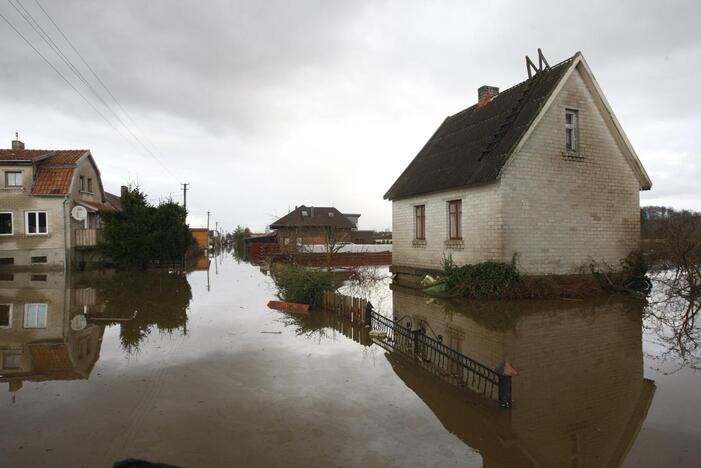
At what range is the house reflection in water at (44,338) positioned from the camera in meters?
7.24

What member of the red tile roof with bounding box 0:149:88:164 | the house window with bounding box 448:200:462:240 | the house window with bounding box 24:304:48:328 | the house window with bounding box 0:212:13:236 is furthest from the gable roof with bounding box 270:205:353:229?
the house window with bounding box 24:304:48:328

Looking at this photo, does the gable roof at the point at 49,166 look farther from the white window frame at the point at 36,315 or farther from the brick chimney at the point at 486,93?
the brick chimney at the point at 486,93

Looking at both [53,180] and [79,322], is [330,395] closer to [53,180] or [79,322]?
[79,322]

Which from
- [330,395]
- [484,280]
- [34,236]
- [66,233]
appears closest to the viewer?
[330,395]

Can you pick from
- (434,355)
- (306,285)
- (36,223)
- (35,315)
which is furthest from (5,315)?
(36,223)

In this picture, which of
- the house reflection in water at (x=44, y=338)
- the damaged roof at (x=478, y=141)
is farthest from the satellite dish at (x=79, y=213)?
the damaged roof at (x=478, y=141)

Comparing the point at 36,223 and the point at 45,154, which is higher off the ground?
the point at 45,154

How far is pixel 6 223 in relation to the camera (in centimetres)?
2670

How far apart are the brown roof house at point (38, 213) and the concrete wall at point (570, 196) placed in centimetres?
2557

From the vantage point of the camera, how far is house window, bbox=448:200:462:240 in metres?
17.2

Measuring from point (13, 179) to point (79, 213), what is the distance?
4204 mm

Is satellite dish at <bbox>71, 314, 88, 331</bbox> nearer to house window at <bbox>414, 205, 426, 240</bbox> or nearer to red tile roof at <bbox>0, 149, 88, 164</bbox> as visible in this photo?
house window at <bbox>414, 205, 426, 240</bbox>

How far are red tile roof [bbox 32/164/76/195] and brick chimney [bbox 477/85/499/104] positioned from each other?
24462 mm

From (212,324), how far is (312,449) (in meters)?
7.26
